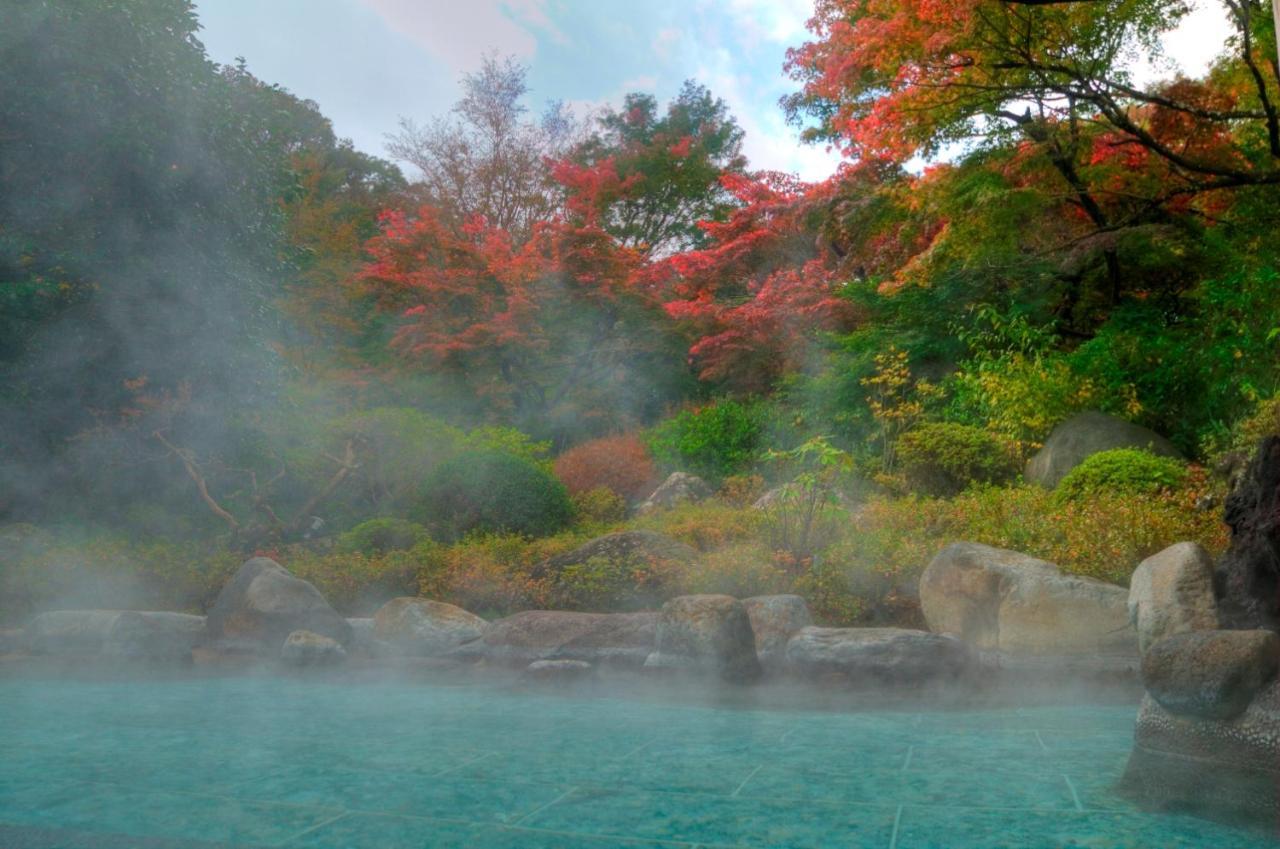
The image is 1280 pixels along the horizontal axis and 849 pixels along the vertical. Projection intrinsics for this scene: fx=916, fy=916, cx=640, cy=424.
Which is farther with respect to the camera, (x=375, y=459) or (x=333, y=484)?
(x=375, y=459)

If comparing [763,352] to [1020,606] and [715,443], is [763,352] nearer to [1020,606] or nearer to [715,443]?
[715,443]

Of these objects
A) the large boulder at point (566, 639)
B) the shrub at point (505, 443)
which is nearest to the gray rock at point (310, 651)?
the large boulder at point (566, 639)

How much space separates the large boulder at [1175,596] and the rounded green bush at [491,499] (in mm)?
5348

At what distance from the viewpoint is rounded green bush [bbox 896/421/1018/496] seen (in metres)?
8.71

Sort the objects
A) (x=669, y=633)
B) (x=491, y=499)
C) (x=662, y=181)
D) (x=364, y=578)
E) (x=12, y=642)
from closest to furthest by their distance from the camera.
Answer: (x=669, y=633), (x=12, y=642), (x=364, y=578), (x=491, y=499), (x=662, y=181)

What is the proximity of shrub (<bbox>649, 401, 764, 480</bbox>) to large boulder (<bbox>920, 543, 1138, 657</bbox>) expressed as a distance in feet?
18.7

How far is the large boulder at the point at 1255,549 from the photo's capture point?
12.5 feet

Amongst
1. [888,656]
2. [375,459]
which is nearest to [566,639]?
[888,656]

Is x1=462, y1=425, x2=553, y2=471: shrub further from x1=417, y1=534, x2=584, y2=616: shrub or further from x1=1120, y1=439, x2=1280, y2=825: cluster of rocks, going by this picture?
x1=1120, y1=439, x2=1280, y2=825: cluster of rocks

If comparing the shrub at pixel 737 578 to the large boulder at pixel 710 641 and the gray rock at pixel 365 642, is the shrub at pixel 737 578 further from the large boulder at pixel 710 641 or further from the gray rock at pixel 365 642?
the gray rock at pixel 365 642

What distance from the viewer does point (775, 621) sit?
17.8ft

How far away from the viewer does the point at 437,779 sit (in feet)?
10.2

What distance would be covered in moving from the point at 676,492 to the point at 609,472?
3.14ft

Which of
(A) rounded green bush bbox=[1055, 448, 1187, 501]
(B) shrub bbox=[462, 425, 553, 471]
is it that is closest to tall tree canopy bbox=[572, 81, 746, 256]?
(B) shrub bbox=[462, 425, 553, 471]
